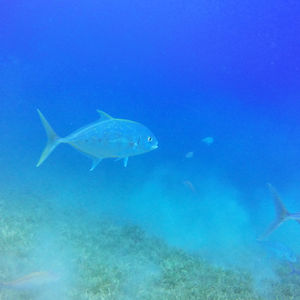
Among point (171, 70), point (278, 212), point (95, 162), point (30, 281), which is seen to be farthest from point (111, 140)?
point (171, 70)

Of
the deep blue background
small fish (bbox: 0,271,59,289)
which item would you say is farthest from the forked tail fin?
the deep blue background

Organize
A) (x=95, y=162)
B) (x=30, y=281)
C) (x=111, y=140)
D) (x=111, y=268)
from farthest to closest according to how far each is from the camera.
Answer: (x=111, y=268) < (x=95, y=162) < (x=111, y=140) < (x=30, y=281)

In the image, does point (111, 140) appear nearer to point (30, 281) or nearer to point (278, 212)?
point (30, 281)

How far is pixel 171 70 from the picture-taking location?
228 ft

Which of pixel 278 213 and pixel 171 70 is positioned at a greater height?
pixel 171 70

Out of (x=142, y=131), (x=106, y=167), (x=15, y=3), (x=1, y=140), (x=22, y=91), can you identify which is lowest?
(x=142, y=131)

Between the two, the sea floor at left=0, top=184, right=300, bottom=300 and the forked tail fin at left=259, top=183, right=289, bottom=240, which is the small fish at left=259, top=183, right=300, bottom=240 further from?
the sea floor at left=0, top=184, right=300, bottom=300

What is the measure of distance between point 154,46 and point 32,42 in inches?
1378

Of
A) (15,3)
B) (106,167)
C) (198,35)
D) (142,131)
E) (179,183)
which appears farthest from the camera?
(198,35)

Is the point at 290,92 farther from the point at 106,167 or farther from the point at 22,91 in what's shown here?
the point at 22,91

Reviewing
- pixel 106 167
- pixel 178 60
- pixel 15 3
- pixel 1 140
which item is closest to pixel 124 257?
pixel 106 167

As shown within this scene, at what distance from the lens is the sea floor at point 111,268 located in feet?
12.2

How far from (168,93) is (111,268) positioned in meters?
77.5

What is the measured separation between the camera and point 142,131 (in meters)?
3.65
